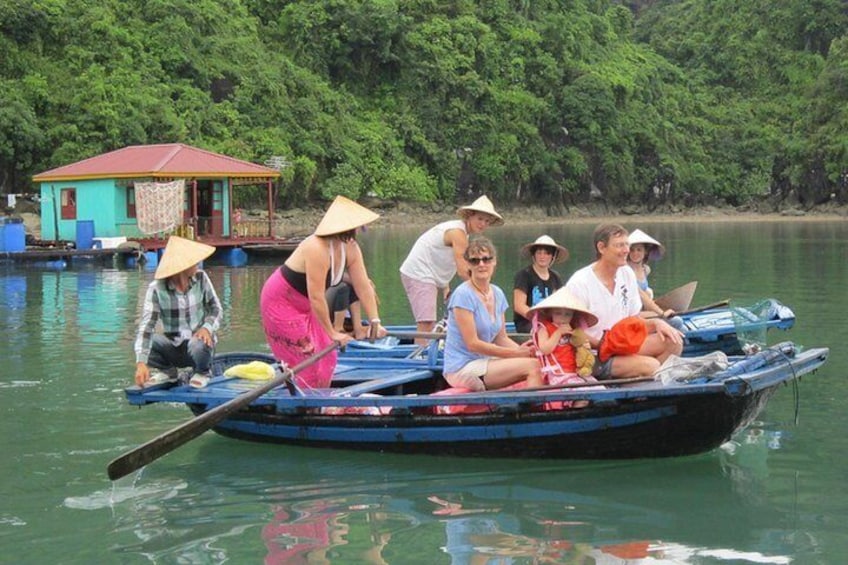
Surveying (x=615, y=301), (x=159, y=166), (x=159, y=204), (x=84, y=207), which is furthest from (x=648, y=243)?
(x=84, y=207)

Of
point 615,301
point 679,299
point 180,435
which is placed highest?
point 615,301

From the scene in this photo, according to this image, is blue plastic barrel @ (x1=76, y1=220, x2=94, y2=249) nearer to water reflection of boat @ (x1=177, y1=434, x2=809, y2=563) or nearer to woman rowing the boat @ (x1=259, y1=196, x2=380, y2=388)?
woman rowing the boat @ (x1=259, y1=196, x2=380, y2=388)

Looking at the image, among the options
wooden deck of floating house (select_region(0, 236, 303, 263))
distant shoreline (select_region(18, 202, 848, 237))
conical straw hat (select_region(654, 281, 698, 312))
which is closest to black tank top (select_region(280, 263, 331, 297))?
conical straw hat (select_region(654, 281, 698, 312))

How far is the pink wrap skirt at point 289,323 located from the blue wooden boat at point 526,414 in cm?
32

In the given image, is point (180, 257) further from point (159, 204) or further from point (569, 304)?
point (159, 204)

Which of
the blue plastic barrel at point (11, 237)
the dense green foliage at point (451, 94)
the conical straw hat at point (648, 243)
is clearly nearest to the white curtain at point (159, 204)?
the blue plastic barrel at point (11, 237)

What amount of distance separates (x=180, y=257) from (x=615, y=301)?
3.29m

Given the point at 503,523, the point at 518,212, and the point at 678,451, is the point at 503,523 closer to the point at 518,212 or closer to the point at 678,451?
the point at 678,451

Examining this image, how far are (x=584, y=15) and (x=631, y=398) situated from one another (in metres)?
75.0

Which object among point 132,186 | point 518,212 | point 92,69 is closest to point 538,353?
point 132,186

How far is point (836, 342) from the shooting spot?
14.3m

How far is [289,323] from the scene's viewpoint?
8609 millimetres

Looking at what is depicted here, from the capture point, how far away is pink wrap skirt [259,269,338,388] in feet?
28.1

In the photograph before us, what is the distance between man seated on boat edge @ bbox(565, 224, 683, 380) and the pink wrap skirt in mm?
2027
